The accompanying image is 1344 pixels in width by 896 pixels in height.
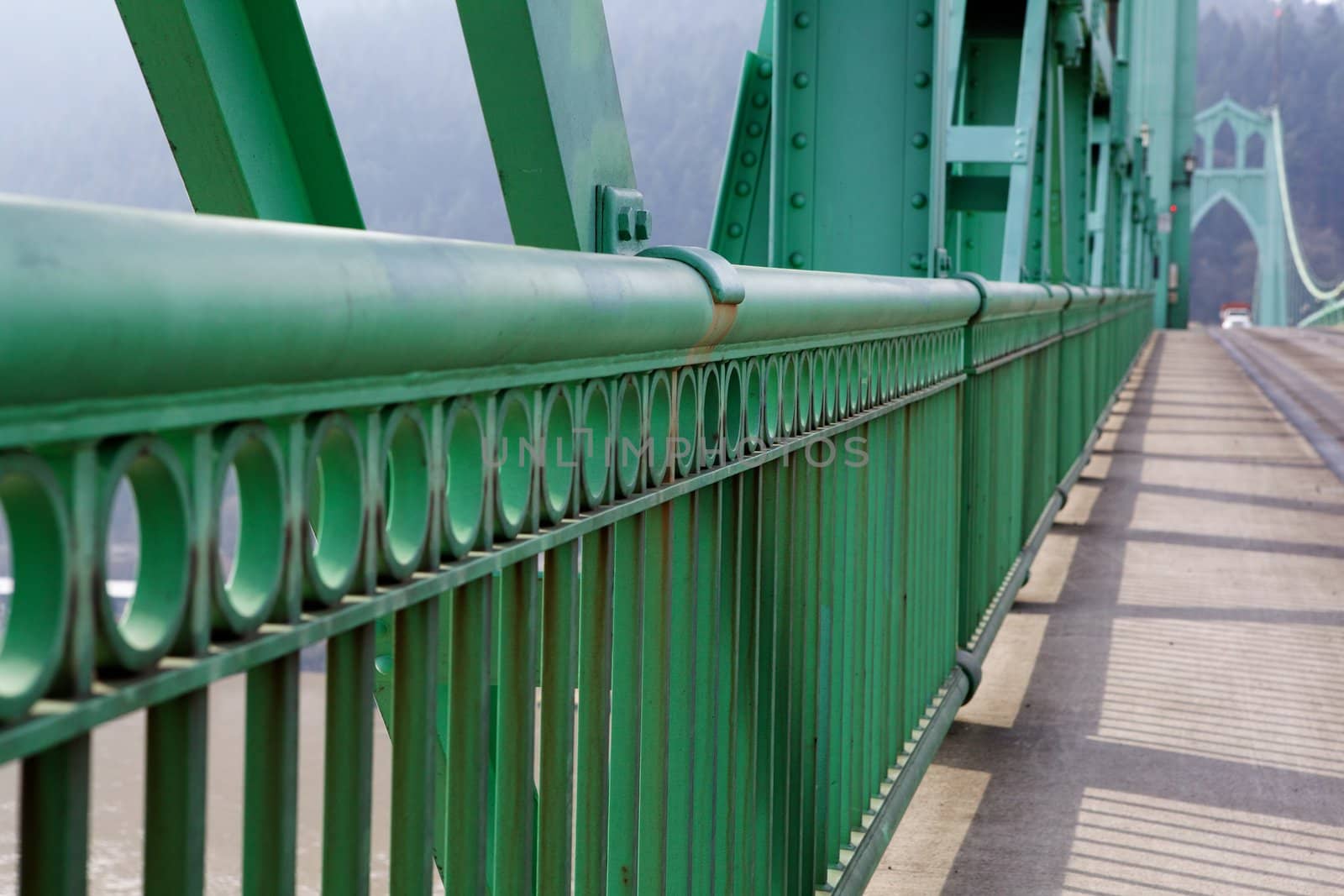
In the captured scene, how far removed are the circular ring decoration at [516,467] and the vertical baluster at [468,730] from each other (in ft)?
0.15

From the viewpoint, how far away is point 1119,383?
52.0 feet

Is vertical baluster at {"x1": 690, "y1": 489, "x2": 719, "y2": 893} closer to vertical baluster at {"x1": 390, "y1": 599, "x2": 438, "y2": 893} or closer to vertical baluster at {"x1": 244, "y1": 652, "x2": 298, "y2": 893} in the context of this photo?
vertical baluster at {"x1": 390, "y1": 599, "x2": 438, "y2": 893}

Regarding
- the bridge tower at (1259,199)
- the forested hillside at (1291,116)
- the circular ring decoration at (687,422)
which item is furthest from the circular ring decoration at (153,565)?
the forested hillside at (1291,116)

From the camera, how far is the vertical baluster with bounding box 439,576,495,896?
1.09 metres

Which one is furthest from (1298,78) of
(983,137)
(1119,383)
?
(983,137)

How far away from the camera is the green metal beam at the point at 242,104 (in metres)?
1.63

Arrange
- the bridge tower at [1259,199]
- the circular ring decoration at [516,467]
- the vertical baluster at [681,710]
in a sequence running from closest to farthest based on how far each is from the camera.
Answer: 1. the circular ring decoration at [516,467]
2. the vertical baluster at [681,710]
3. the bridge tower at [1259,199]

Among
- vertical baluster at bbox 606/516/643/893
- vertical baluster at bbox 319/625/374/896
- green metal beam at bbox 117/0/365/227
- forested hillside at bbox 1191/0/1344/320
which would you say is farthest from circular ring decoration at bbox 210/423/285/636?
forested hillside at bbox 1191/0/1344/320

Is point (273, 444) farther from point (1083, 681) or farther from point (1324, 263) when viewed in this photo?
point (1324, 263)

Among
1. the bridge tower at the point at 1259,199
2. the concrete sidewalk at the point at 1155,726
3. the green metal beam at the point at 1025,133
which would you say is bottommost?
the concrete sidewalk at the point at 1155,726

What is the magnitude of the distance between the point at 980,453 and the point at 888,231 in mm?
630

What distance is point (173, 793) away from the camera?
0.76 metres

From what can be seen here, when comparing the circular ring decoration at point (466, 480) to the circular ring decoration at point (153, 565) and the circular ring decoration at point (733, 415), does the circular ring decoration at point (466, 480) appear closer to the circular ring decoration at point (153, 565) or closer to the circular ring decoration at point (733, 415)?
the circular ring decoration at point (153, 565)

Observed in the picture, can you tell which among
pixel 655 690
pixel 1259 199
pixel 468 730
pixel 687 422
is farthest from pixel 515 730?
pixel 1259 199
